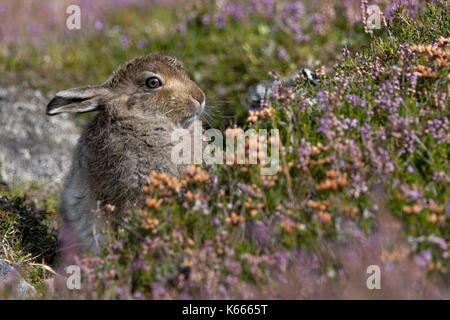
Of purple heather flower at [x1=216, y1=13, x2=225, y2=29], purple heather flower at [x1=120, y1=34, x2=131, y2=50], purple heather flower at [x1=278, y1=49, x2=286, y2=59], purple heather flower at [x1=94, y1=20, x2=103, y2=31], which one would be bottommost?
purple heather flower at [x1=278, y1=49, x2=286, y2=59]

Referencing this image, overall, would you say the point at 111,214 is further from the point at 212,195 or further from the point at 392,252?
the point at 392,252

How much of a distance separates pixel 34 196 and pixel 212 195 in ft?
16.0

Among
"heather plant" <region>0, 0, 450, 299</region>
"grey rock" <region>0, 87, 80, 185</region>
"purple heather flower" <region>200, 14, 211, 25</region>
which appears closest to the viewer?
"heather plant" <region>0, 0, 450, 299</region>

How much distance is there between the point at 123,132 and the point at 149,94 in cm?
66

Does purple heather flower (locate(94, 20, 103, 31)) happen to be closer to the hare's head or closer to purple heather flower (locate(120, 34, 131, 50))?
purple heather flower (locate(120, 34, 131, 50))

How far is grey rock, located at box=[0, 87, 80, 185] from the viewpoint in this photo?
33.3 ft

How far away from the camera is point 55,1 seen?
16.8 m

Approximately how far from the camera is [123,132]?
6.89m

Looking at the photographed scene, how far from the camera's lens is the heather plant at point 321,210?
4219 millimetres

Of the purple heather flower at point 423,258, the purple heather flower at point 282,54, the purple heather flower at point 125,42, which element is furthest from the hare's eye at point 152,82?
the purple heather flower at point 125,42

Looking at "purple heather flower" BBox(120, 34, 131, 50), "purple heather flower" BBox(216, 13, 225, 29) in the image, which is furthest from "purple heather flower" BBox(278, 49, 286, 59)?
"purple heather flower" BBox(120, 34, 131, 50)

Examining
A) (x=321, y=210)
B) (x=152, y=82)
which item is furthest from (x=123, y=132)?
(x=321, y=210)

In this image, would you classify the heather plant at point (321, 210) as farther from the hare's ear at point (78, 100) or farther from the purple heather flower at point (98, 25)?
the purple heather flower at point (98, 25)
